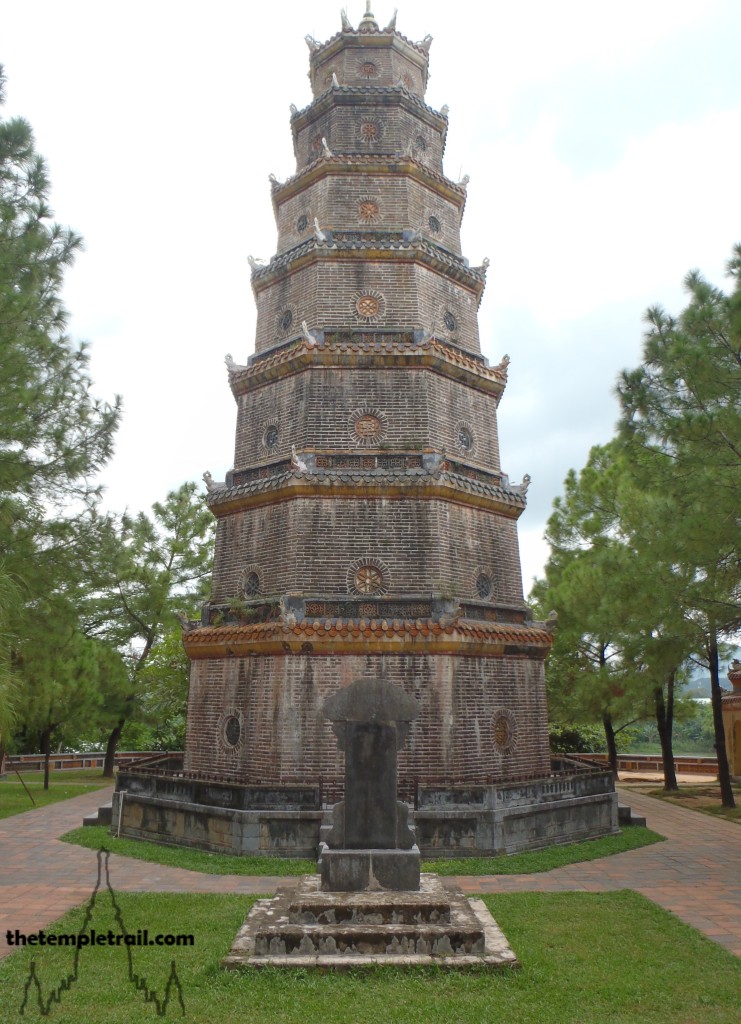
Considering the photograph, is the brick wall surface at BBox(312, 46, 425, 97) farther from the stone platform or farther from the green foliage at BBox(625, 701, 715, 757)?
the green foliage at BBox(625, 701, 715, 757)

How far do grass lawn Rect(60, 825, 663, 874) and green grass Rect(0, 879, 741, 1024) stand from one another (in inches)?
106

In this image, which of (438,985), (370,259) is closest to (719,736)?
(370,259)

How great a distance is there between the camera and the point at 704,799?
2030 cm

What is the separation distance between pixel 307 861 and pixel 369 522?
5574mm

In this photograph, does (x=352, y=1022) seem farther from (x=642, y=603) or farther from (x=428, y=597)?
(x=642, y=603)

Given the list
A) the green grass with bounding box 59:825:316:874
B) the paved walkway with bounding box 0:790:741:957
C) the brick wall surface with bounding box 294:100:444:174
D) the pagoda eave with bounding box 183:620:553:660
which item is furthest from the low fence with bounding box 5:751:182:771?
the brick wall surface with bounding box 294:100:444:174

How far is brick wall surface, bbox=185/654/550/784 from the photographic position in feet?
40.4

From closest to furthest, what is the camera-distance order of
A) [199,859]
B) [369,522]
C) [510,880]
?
[510,880]
[199,859]
[369,522]

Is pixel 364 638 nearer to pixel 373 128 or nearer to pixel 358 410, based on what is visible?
pixel 358 410

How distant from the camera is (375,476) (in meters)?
13.7

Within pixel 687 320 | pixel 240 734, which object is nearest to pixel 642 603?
pixel 687 320

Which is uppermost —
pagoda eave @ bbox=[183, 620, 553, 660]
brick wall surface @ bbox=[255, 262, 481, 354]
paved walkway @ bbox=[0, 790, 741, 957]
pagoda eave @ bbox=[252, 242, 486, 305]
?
pagoda eave @ bbox=[252, 242, 486, 305]

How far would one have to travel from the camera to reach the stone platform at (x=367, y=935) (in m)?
6.46

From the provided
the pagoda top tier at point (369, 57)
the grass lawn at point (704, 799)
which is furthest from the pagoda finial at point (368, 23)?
the grass lawn at point (704, 799)
